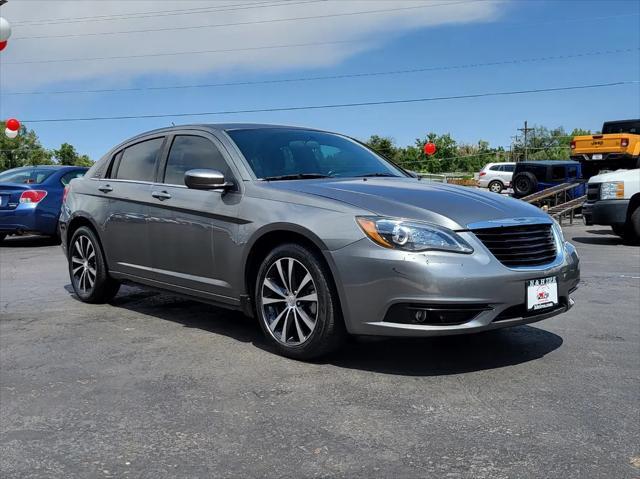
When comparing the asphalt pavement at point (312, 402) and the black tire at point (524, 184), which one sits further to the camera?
the black tire at point (524, 184)

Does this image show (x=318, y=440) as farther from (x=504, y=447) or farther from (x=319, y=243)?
(x=319, y=243)

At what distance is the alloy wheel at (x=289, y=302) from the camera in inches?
159

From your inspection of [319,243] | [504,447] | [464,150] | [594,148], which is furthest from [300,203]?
[464,150]

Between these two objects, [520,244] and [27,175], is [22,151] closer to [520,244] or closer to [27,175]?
[27,175]

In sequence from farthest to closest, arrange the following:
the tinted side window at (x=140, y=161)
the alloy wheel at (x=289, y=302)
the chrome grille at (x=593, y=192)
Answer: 1. the chrome grille at (x=593, y=192)
2. the tinted side window at (x=140, y=161)
3. the alloy wheel at (x=289, y=302)

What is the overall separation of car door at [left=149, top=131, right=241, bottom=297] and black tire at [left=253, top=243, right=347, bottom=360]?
36 cm

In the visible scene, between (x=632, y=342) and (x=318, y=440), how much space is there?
2.76 metres

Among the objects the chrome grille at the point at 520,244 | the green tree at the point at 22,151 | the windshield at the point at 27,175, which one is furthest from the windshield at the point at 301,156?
the green tree at the point at 22,151

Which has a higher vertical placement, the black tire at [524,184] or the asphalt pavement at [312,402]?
the black tire at [524,184]

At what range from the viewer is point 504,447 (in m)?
2.81

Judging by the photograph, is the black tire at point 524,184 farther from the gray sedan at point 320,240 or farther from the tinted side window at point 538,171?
the gray sedan at point 320,240

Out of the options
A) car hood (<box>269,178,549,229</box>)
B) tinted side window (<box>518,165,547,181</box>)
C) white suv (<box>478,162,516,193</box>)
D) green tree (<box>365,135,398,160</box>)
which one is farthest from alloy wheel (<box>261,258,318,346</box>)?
green tree (<box>365,135,398,160</box>)

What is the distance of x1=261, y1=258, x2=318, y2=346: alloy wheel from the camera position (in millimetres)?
4035

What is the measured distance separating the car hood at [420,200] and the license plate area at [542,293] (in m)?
0.43
